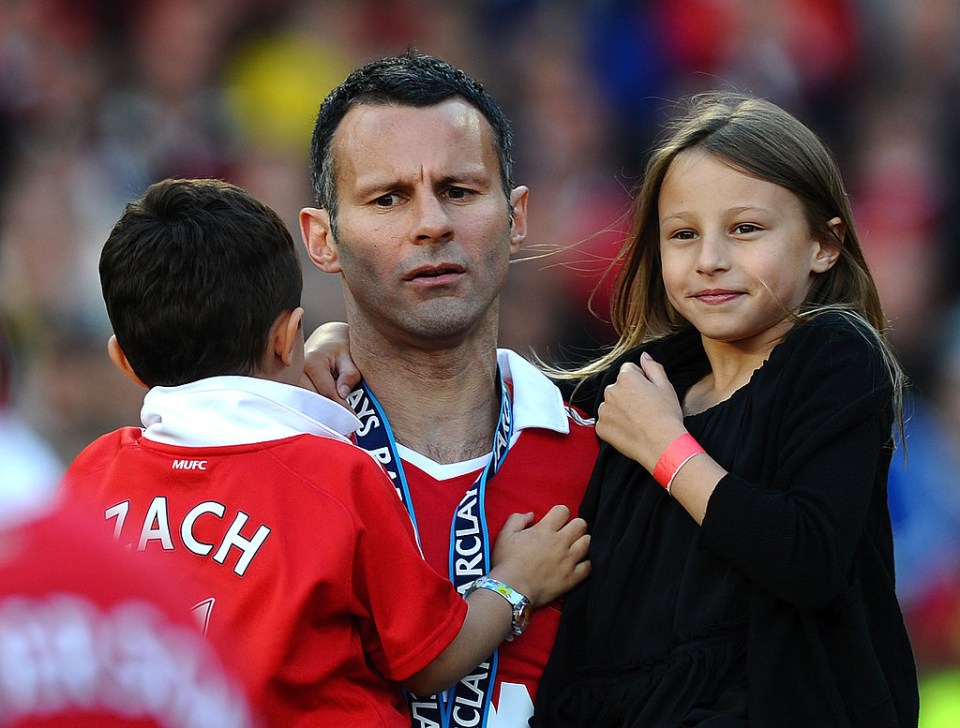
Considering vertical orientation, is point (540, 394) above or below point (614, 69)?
below

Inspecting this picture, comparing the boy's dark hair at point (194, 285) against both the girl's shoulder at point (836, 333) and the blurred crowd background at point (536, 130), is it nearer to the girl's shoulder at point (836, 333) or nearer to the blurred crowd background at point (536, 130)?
the girl's shoulder at point (836, 333)

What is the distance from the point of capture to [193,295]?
8.20ft

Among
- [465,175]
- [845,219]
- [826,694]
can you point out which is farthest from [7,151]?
[826,694]

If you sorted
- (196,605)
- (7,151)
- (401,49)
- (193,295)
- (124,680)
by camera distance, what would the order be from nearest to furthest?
1. (124,680)
2. (196,605)
3. (193,295)
4. (7,151)
5. (401,49)

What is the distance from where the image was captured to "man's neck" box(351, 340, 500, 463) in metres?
3.20

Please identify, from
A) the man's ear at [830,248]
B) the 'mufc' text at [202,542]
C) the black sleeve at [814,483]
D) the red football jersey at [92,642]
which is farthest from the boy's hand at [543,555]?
the red football jersey at [92,642]

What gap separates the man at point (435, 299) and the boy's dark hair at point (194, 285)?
20.4 inches

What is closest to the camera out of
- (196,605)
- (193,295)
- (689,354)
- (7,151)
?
(196,605)

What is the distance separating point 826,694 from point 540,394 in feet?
3.32

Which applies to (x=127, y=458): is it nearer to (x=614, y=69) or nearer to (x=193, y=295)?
(x=193, y=295)

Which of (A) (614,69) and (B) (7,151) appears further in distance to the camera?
(A) (614,69)

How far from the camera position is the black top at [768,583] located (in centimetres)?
250

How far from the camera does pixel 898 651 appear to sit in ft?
8.65

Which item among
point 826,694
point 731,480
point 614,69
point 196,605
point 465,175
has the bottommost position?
point 826,694
